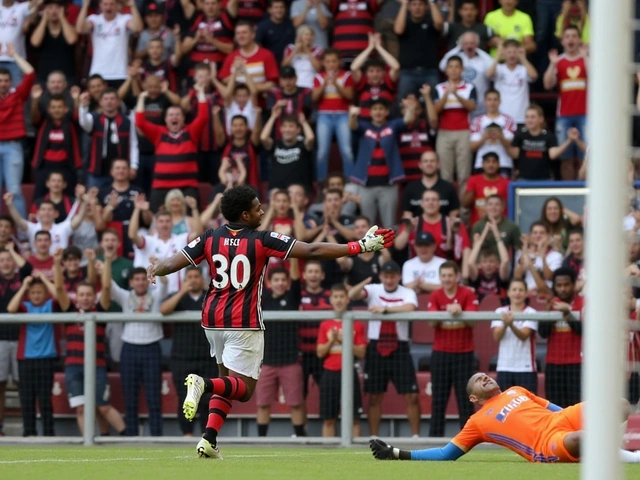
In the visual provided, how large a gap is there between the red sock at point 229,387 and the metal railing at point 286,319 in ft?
11.5

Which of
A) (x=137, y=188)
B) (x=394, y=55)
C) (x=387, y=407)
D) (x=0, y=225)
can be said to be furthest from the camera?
(x=394, y=55)

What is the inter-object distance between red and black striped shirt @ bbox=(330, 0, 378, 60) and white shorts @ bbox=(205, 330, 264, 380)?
9.15m

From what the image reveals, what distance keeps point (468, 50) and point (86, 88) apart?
5.45 metres

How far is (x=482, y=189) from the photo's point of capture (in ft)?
52.6

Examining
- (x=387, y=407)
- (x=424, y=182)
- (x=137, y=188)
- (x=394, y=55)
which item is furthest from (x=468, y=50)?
(x=387, y=407)

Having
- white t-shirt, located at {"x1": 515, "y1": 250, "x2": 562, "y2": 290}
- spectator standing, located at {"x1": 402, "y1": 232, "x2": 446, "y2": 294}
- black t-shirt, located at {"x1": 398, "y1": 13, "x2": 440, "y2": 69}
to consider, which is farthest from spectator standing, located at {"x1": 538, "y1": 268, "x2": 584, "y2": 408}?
black t-shirt, located at {"x1": 398, "y1": 13, "x2": 440, "y2": 69}

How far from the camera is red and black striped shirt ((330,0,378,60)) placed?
1811 cm

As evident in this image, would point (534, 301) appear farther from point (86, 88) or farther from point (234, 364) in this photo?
point (86, 88)

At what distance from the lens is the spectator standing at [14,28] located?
60.6 ft

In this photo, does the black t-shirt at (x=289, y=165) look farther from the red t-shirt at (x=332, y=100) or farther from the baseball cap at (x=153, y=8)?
the baseball cap at (x=153, y=8)

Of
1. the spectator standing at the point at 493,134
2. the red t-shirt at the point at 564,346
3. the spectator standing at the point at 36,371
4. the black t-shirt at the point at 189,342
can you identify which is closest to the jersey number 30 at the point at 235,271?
the black t-shirt at the point at 189,342

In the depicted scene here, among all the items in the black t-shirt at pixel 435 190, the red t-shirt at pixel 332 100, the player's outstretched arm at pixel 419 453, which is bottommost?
the player's outstretched arm at pixel 419 453

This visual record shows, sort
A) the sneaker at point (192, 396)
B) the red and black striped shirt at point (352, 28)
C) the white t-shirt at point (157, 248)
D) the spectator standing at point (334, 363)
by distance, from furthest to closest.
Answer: the red and black striped shirt at point (352, 28) < the white t-shirt at point (157, 248) < the spectator standing at point (334, 363) < the sneaker at point (192, 396)

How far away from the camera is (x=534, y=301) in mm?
14188
